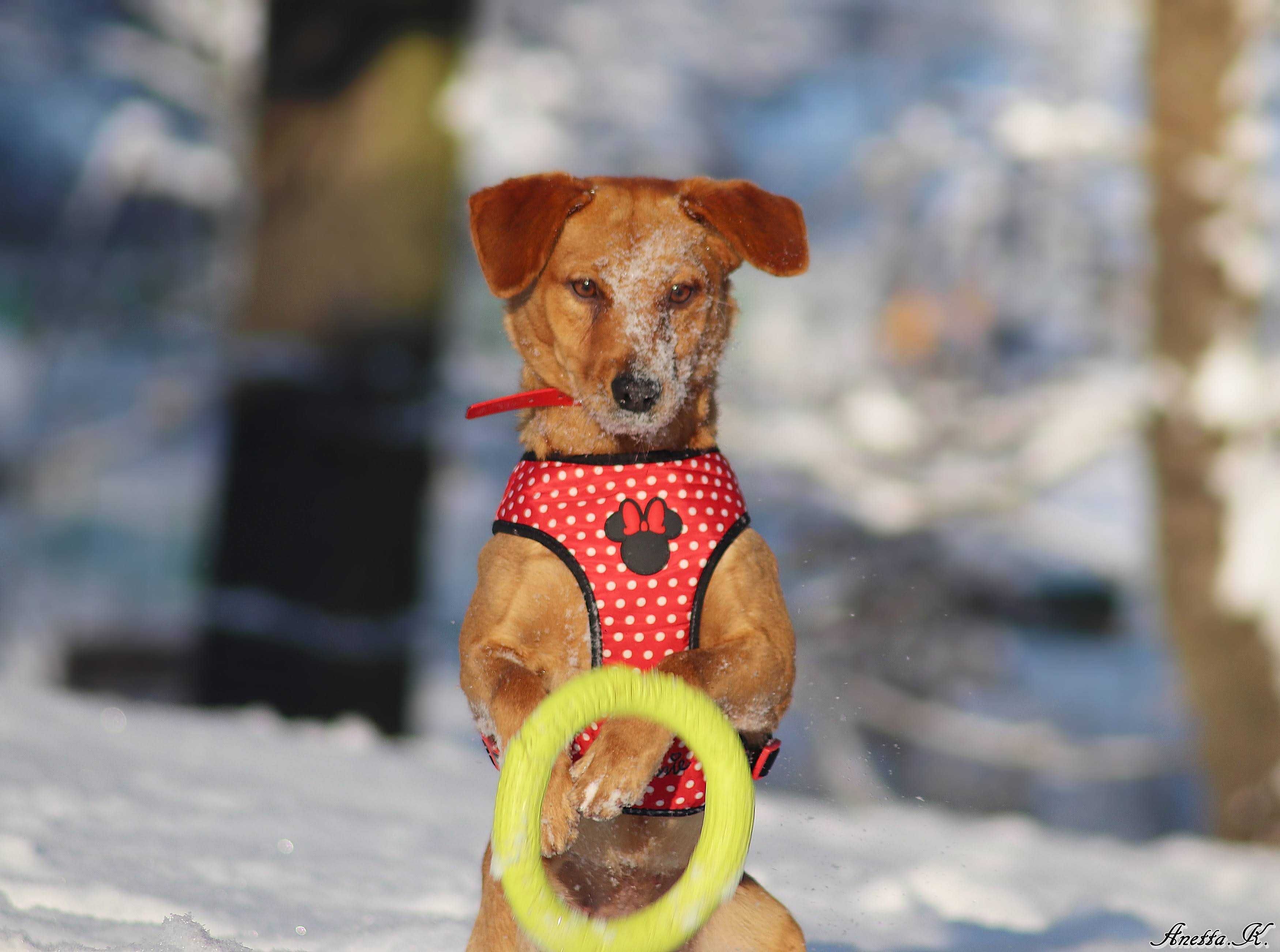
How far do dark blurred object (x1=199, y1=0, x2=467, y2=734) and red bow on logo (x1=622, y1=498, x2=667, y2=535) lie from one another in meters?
4.22

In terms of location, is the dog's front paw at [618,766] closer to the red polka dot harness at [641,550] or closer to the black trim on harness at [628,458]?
the red polka dot harness at [641,550]

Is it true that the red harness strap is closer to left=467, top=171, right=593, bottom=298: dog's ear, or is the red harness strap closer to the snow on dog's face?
the snow on dog's face

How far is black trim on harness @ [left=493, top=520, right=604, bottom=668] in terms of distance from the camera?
2184mm

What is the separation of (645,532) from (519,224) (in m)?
0.63

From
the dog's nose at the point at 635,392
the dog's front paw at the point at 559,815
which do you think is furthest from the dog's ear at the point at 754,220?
the dog's front paw at the point at 559,815

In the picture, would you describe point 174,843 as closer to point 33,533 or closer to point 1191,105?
point 1191,105

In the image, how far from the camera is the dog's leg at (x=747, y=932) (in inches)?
88.0

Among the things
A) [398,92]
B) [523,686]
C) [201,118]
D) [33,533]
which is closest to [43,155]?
[201,118]

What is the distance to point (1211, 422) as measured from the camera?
23.1 ft

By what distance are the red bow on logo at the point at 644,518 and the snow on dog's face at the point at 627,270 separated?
0.14 meters

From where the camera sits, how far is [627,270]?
2.24 meters

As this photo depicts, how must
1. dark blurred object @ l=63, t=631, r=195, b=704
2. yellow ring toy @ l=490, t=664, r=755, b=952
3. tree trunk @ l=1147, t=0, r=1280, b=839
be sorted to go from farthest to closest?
dark blurred object @ l=63, t=631, r=195, b=704 < tree trunk @ l=1147, t=0, r=1280, b=839 < yellow ring toy @ l=490, t=664, r=755, b=952

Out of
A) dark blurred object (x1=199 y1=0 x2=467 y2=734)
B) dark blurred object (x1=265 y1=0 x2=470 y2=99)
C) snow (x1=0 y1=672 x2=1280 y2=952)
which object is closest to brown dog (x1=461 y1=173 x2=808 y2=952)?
snow (x1=0 y1=672 x2=1280 y2=952)

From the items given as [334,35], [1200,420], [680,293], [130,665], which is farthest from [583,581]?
[130,665]
